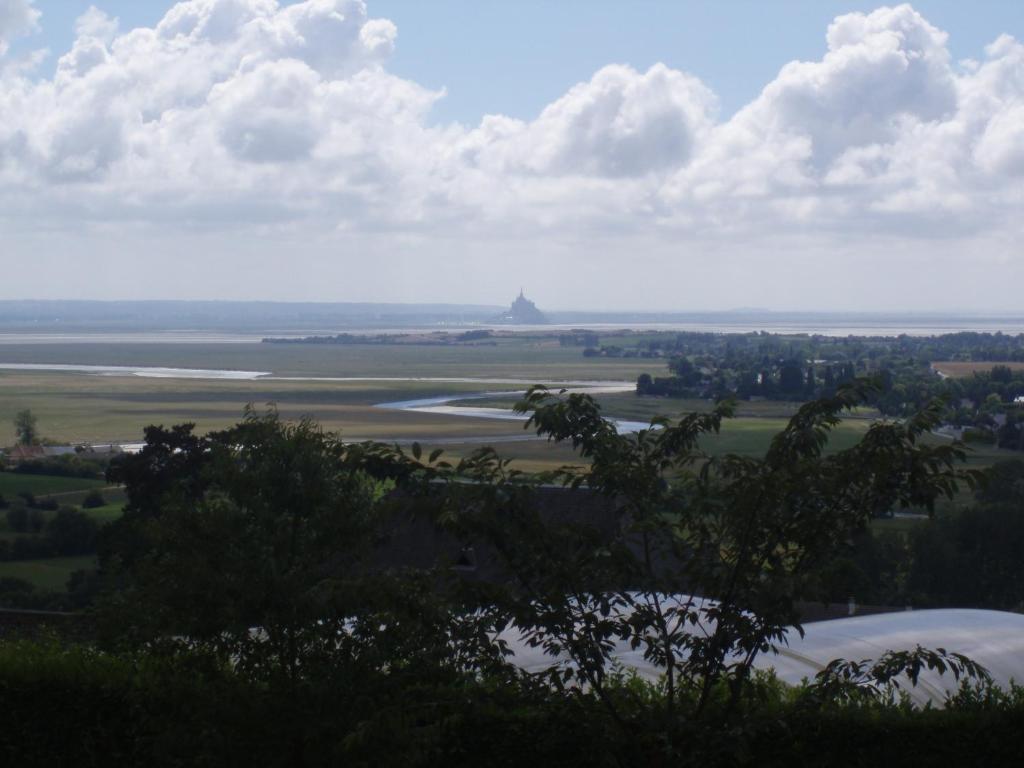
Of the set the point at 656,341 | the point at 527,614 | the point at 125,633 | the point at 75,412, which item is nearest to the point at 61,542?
the point at 125,633

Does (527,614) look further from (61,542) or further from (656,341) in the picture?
(656,341)

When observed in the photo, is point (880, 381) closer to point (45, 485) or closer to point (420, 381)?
point (45, 485)

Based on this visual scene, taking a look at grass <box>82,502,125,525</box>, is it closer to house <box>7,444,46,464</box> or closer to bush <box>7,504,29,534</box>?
bush <box>7,504,29,534</box>

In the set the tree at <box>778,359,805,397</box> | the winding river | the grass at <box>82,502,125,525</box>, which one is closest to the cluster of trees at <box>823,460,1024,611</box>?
the winding river

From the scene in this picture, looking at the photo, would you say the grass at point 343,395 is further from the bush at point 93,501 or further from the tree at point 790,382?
the tree at point 790,382

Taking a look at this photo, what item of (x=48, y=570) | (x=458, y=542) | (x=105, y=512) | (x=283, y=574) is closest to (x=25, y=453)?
(x=105, y=512)

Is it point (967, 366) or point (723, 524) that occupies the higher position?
point (723, 524)
